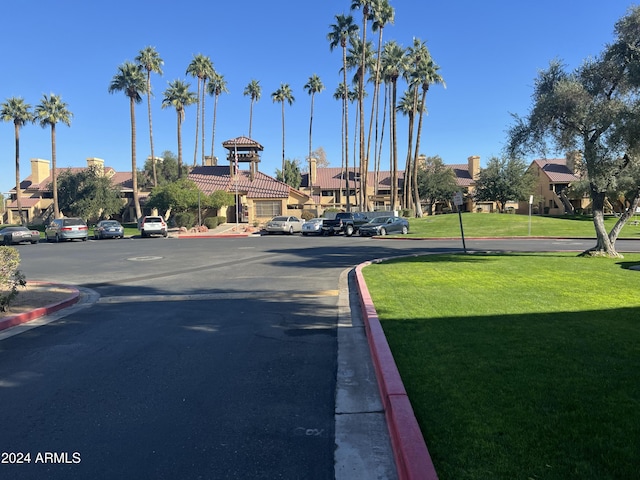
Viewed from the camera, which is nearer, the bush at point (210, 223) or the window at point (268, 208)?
the bush at point (210, 223)

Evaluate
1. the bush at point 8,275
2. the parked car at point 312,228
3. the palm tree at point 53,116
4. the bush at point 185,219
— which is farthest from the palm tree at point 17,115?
the bush at point 8,275

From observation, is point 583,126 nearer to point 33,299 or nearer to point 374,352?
point 374,352

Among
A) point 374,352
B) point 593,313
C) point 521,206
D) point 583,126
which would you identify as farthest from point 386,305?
point 521,206

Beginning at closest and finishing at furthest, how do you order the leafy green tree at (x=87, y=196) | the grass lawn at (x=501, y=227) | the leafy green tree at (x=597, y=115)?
the leafy green tree at (x=597, y=115), the grass lawn at (x=501, y=227), the leafy green tree at (x=87, y=196)

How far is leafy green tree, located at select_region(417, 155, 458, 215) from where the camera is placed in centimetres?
6400

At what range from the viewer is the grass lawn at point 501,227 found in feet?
109

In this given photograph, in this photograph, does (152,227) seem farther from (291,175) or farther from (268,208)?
(291,175)

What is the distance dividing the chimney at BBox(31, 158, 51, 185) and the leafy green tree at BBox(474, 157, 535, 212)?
2341 inches

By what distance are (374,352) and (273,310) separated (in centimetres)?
345

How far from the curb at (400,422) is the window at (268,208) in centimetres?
4279

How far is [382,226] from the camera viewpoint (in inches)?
1296

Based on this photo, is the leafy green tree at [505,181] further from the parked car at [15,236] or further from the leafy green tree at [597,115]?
the parked car at [15,236]

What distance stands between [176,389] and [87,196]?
179ft

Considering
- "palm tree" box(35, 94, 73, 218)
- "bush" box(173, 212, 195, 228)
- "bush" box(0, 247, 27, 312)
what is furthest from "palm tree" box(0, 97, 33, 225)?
"bush" box(0, 247, 27, 312)
